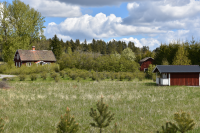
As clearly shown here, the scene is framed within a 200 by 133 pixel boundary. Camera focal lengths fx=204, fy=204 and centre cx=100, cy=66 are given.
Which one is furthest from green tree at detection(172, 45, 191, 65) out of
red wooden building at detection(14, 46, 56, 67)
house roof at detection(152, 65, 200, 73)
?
red wooden building at detection(14, 46, 56, 67)

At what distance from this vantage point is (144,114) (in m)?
10.1

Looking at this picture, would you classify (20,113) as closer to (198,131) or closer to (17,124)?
(17,124)

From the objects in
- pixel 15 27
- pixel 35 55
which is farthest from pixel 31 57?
pixel 15 27

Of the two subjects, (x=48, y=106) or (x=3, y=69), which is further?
(x=3, y=69)

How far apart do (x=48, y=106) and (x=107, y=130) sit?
526 cm

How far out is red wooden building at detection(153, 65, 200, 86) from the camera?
26.0 meters

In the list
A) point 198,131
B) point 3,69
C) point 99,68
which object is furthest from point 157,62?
point 198,131

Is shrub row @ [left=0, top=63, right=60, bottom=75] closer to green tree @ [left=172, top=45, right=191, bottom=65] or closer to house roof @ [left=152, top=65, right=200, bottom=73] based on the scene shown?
house roof @ [left=152, top=65, right=200, bottom=73]

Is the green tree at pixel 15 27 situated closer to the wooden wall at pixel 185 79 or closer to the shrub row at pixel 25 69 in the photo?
the shrub row at pixel 25 69

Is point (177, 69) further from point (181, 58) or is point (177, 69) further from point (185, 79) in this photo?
point (181, 58)

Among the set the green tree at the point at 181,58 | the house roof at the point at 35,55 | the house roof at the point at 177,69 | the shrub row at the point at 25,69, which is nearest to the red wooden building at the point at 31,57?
the house roof at the point at 35,55

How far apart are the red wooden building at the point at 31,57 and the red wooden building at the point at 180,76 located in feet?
105

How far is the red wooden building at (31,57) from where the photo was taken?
48.0 metres

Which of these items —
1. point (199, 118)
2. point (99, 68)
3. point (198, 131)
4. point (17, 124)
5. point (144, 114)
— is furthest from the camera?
point (99, 68)
